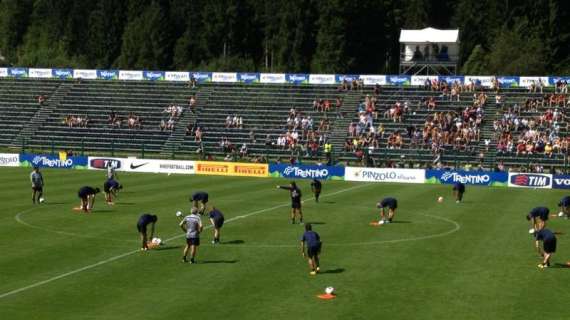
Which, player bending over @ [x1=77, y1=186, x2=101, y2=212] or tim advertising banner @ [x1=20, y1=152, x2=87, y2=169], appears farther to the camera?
tim advertising banner @ [x1=20, y1=152, x2=87, y2=169]

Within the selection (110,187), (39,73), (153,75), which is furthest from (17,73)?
(110,187)

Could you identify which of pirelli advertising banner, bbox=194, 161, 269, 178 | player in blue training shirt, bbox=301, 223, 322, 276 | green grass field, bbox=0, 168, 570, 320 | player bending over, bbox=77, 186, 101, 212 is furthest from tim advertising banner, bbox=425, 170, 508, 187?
player in blue training shirt, bbox=301, 223, 322, 276

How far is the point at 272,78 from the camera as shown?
294 ft

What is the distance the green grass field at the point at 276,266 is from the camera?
2298 cm

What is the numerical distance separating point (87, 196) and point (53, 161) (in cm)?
3378

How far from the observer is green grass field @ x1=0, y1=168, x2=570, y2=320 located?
2298 centimetres

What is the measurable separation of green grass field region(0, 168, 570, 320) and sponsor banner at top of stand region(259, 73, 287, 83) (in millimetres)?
42622

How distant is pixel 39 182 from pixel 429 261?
23578 mm

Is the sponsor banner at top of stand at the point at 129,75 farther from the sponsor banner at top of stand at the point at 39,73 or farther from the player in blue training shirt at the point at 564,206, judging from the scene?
the player in blue training shirt at the point at 564,206

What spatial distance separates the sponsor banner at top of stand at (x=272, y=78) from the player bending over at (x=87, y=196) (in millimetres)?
47816

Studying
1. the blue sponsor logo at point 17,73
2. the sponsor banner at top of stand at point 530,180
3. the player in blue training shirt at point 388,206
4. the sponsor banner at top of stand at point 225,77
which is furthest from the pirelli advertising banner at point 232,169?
the blue sponsor logo at point 17,73

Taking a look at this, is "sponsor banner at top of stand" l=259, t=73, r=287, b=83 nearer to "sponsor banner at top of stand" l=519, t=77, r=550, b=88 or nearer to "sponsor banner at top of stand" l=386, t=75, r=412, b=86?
"sponsor banner at top of stand" l=386, t=75, r=412, b=86

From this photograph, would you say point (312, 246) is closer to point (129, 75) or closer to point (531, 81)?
point (531, 81)

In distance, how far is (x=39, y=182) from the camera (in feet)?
146
